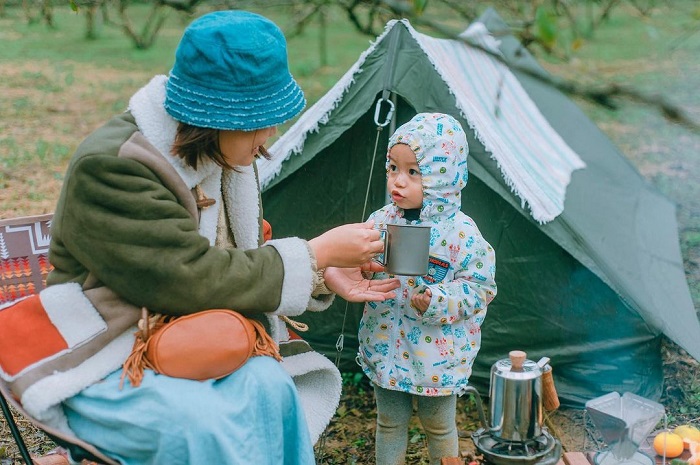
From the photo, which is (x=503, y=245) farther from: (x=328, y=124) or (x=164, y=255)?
(x=164, y=255)

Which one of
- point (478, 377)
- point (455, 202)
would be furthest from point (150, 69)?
point (455, 202)

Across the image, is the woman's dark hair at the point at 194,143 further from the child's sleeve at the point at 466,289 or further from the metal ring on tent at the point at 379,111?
the metal ring on tent at the point at 379,111

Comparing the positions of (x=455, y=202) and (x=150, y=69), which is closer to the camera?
(x=455, y=202)

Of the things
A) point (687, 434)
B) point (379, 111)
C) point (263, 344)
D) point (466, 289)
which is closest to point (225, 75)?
point (263, 344)

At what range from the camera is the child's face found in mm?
2350

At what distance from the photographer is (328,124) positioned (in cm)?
304

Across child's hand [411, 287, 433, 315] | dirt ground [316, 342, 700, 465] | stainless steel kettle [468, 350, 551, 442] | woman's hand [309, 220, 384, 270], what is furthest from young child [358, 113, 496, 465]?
dirt ground [316, 342, 700, 465]

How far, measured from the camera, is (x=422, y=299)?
7.40ft

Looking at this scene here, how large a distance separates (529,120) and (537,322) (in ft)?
3.53

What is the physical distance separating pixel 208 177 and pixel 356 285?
0.52 m

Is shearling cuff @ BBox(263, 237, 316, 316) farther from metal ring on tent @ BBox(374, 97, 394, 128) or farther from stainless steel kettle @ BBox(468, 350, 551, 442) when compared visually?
metal ring on tent @ BBox(374, 97, 394, 128)

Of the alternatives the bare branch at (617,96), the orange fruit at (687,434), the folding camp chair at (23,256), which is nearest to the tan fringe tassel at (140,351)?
the folding camp chair at (23,256)

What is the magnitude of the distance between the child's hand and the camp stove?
0.93 feet

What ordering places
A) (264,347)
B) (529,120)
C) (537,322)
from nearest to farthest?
(264,347), (537,322), (529,120)
